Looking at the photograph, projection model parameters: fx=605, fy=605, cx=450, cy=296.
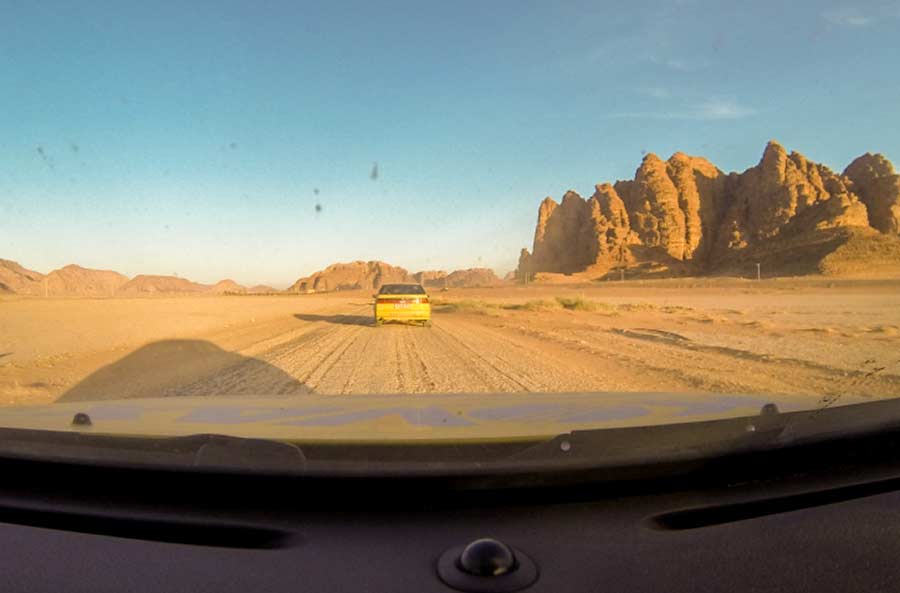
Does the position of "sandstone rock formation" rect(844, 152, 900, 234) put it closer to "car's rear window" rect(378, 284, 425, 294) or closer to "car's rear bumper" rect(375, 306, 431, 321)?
"car's rear window" rect(378, 284, 425, 294)

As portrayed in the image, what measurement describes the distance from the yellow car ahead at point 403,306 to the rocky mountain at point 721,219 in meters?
93.3

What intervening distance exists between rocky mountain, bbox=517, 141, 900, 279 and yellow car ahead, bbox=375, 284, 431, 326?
93.3 meters

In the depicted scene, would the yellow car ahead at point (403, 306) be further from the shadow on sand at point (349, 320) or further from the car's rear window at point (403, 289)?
the shadow on sand at point (349, 320)

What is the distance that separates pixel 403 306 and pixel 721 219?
458ft

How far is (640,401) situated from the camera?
3768 mm

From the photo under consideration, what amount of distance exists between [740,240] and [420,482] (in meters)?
144

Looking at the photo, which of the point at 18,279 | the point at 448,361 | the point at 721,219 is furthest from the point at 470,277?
the point at 448,361

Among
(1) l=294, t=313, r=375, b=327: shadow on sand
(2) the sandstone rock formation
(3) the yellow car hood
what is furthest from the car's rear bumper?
(2) the sandstone rock formation

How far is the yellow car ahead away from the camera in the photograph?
21.1 metres

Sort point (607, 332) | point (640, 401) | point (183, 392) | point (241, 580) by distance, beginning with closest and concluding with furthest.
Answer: point (241, 580) → point (640, 401) → point (183, 392) → point (607, 332)

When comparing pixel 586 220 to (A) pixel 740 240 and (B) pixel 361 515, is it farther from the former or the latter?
(B) pixel 361 515

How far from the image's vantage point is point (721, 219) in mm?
142875

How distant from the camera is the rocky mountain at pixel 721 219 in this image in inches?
4306

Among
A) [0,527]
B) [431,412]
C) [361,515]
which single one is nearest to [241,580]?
[361,515]
